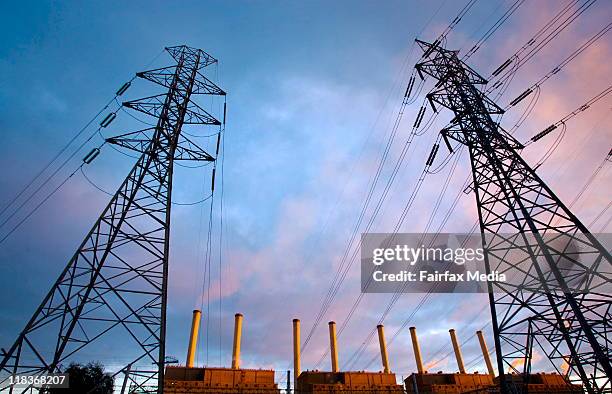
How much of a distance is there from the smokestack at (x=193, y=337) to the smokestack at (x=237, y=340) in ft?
13.1

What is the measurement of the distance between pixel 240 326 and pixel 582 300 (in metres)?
32.7

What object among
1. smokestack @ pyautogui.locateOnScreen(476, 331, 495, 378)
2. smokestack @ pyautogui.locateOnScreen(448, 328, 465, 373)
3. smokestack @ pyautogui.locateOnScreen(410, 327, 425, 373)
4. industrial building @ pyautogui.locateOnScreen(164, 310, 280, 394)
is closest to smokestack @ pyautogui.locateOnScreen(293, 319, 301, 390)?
industrial building @ pyautogui.locateOnScreen(164, 310, 280, 394)

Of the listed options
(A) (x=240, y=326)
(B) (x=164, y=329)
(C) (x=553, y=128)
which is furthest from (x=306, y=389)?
(C) (x=553, y=128)

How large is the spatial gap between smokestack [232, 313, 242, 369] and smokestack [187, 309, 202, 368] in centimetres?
399

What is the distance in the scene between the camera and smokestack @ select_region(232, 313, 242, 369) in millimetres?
34666

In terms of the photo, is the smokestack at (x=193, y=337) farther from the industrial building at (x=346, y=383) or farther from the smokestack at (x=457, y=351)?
the smokestack at (x=457, y=351)

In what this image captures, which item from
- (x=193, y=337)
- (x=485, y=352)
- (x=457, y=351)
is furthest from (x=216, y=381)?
(x=485, y=352)

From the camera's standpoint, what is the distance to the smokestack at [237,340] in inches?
1365

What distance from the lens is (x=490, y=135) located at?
14953 mm

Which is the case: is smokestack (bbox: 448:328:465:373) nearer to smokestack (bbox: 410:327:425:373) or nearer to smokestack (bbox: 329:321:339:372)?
smokestack (bbox: 410:327:425:373)

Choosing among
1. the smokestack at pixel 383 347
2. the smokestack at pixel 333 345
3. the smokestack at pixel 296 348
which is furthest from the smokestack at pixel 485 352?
the smokestack at pixel 296 348

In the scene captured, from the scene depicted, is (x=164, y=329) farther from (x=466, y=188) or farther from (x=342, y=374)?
(x=342, y=374)

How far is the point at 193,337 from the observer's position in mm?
34406

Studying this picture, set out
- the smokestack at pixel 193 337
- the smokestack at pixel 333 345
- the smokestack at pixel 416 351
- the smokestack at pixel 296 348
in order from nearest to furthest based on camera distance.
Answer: the smokestack at pixel 193 337
the smokestack at pixel 296 348
the smokestack at pixel 333 345
the smokestack at pixel 416 351
